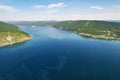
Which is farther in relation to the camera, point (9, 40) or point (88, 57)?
point (9, 40)

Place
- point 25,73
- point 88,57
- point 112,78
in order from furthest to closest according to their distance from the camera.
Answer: point 88,57 < point 25,73 < point 112,78

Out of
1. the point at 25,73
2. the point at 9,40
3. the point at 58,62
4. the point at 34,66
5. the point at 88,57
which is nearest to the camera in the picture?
the point at 25,73

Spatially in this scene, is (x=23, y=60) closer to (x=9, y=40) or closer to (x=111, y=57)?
(x=111, y=57)

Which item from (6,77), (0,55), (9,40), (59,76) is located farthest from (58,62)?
(9,40)

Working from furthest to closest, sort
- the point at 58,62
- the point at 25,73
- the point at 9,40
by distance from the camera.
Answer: the point at 9,40 → the point at 58,62 → the point at 25,73

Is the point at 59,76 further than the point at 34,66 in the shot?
No

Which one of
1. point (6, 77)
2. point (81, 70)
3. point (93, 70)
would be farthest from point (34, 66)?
point (93, 70)

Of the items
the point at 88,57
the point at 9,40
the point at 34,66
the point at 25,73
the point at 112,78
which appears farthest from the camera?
the point at 9,40

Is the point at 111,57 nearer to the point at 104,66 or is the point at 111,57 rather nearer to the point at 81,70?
the point at 104,66
